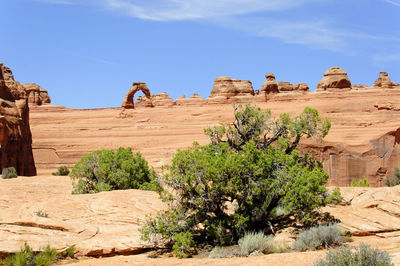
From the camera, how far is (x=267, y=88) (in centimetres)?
6078

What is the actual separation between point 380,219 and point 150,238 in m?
5.59

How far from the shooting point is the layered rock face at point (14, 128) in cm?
2458

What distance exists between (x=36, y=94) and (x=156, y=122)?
2151 cm

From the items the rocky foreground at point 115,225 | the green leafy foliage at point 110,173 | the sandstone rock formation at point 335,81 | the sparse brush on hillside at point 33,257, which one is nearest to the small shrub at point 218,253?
the rocky foreground at point 115,225

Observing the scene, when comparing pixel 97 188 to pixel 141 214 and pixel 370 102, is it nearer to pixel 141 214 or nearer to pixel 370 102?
pixel 141 214

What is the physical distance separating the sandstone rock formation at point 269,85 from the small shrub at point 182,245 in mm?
52385

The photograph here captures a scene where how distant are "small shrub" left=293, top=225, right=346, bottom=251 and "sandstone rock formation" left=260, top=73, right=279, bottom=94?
52335 mm

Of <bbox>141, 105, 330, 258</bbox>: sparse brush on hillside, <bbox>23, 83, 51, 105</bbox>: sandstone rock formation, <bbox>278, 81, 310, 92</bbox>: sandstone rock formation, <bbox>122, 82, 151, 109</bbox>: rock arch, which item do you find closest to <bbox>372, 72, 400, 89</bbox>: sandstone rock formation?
<bbox>278, 81, 310, 92</bbox>: sandstone rock formation

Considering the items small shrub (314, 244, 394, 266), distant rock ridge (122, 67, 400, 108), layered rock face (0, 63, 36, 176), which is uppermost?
distant rock ridge (122, 67, 400, 108)

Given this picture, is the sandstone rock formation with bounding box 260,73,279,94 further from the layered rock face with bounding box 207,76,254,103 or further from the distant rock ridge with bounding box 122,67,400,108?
the layered rock face with bounding box 207,76,254,103

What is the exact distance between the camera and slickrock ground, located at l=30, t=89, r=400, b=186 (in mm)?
46531

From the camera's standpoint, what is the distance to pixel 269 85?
60750 mm

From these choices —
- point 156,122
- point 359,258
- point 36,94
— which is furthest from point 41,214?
point 36,94

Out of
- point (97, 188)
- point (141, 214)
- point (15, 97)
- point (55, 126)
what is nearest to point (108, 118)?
point (55, 126)
